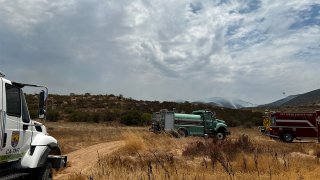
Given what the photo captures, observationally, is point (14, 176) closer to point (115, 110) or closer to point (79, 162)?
point (79, 162)

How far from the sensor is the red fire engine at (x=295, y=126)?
3359 cm

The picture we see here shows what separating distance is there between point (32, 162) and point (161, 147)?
1229 cm

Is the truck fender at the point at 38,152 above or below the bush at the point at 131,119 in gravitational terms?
below

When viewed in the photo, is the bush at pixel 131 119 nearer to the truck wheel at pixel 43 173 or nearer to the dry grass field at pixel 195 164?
the dry grass field at pixel 195 164

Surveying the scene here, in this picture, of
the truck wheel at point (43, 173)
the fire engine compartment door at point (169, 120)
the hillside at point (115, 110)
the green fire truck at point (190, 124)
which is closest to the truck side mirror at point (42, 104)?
the truck wheel at point (43, 173)

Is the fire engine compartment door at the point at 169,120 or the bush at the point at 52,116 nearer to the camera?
the fire engine compartment door at the point at 169,120

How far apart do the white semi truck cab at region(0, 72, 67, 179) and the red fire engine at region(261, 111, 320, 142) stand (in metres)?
26.0

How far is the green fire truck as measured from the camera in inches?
1368

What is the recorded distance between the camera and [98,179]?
11.3 meters

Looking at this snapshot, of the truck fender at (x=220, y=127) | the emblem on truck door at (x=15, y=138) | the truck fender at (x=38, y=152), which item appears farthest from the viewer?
the truck fender at (x=220, y=127)

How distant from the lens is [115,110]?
62.0 m

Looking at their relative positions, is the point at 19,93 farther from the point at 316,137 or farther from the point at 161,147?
the point at 316,137

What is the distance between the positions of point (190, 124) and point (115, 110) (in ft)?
91.6

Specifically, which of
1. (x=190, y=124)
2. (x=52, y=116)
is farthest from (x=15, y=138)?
(x=52, y=116)
